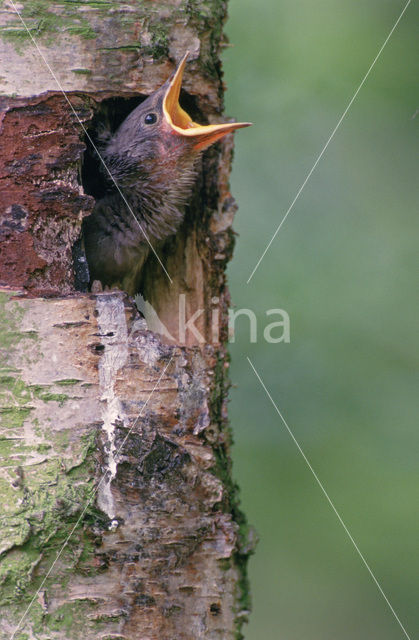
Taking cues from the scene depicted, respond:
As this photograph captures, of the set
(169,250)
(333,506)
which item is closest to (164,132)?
(169,250)

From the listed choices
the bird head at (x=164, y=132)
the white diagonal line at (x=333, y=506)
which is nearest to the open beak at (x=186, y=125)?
the bird head at (x=164, y=132)

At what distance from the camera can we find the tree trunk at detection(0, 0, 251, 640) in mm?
1896

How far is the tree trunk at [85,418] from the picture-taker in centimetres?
190

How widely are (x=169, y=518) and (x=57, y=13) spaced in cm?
132

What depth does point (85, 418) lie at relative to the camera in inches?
76.2

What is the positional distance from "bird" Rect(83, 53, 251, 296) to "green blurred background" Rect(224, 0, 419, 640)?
0.60 m

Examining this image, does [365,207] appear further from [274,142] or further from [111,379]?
[111,379]

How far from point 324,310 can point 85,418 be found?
6.26ft

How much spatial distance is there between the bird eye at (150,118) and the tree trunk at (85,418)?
0.59m

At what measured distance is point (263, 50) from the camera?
378cm

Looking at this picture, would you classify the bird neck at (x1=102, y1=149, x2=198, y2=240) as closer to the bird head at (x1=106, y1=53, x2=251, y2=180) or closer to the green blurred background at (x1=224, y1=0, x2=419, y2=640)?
the bird head at (x1=106, y1=53, x2=251, y2=180)

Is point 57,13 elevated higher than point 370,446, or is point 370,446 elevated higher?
point 57,13

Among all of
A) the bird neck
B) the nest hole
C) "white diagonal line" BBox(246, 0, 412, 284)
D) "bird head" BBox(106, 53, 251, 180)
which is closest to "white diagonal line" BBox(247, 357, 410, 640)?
"white diagonal line" BBox(246, 0, 412, 284)

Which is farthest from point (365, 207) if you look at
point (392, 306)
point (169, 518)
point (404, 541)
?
point (169, 518)
